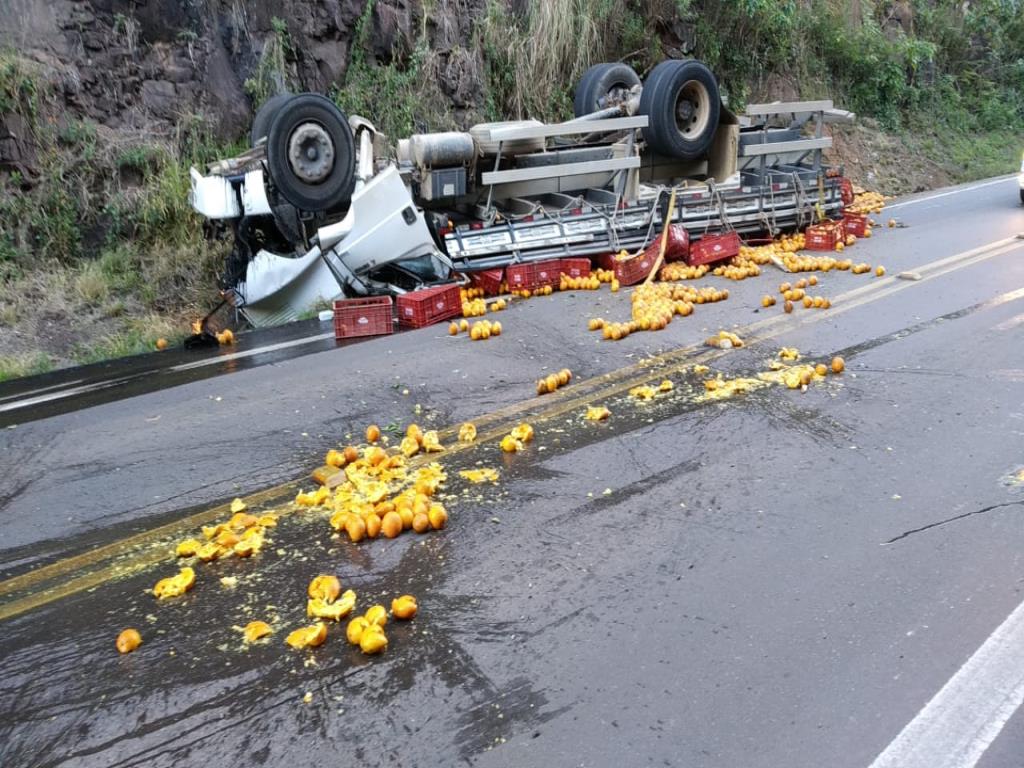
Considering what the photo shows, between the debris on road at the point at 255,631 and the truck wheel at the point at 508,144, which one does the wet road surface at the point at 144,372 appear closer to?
the truck wheel at the point at 508,144

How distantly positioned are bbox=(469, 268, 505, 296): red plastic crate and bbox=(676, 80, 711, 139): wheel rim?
156 inches

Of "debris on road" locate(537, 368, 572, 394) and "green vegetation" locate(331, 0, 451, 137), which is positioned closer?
"debris on road" locate(537, 368, 572, 394)

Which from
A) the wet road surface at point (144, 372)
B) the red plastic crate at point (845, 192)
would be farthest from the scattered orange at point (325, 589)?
the red plastic crate at point (845, 192)

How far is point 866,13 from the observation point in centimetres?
2498

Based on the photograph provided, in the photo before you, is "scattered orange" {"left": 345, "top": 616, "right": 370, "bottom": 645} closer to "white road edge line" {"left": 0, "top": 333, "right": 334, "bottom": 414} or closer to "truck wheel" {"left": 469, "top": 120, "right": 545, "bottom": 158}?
"white road edge line" {"left": 0, "top": 333, "right": 334, "bottom": 414}

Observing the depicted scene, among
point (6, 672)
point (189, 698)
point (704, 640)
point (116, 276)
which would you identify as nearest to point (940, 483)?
point (704, 640)

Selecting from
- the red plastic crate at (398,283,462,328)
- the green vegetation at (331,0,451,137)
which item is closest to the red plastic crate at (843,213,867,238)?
the red plastic crate at (398,283,462,328)

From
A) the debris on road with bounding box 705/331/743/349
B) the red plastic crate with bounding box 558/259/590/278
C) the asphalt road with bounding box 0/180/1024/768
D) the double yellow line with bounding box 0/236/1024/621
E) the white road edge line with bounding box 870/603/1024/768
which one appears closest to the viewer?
the white road edge line with bounding box 870/603/1024/768

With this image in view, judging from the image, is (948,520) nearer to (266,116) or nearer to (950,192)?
(266,116)

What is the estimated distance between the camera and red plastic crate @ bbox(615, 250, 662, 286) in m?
10.9

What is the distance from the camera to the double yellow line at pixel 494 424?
445 centimetres

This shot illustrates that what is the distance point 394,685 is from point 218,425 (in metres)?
3.66

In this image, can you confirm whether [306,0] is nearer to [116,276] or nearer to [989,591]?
[116,276]

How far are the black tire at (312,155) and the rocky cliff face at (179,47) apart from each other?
3.83 metres
